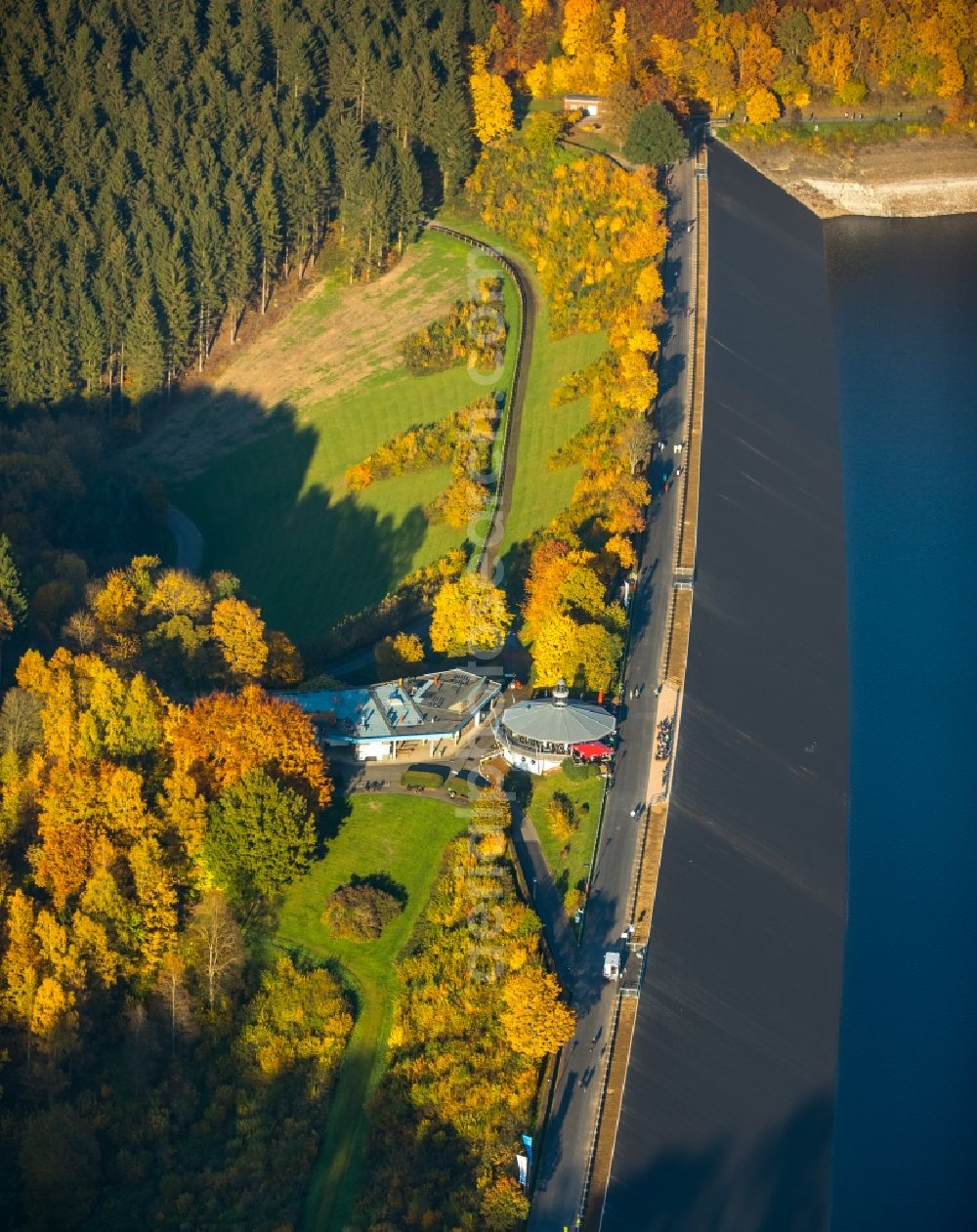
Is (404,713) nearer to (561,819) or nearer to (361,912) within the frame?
(561,819)

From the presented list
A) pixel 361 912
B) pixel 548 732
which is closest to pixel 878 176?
pixel 548 732

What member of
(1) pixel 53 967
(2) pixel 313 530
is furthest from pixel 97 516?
(1) pixel 53 967

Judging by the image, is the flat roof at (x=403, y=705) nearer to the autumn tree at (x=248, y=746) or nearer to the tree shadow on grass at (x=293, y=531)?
the autumn tree at (x=248, y=746)

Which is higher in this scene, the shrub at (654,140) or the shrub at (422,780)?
the shrub at (654,140)

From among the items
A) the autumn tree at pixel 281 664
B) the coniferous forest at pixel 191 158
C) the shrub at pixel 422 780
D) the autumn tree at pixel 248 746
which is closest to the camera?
the autumn tree at pixel 248 746

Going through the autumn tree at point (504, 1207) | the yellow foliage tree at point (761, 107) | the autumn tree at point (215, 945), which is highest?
the yellow foliage tree at point (761, 107)

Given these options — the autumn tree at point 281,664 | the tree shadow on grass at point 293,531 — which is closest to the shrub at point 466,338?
the tree shadow on grass at point 293,531
